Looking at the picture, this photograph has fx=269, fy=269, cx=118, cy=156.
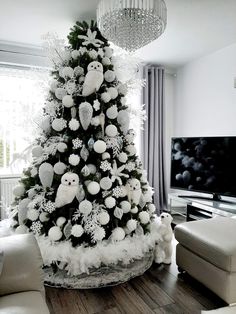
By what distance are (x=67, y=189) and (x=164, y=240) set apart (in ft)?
3.60

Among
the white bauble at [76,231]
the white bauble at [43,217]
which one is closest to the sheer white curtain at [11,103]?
the white bauble at [43,217]

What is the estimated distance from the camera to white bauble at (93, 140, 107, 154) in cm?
218

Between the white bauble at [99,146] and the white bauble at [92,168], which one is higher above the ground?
the white bauble at [99,146]

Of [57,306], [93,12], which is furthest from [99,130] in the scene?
[57,306]

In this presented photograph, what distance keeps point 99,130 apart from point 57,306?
54.0 inches

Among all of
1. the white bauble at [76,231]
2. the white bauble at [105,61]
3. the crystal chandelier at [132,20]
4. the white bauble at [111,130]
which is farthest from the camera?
the white bauble at [105,61]

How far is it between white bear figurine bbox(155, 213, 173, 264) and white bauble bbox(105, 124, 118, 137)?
3.14 feet

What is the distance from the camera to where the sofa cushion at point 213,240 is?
1.84 meters

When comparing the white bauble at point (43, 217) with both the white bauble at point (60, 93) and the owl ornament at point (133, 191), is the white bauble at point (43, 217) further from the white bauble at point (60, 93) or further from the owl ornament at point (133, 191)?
the white bauble at point (60, 93)

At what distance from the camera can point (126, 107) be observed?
A: 2494 millimetres

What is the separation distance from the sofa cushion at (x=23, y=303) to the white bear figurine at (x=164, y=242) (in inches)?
57.0

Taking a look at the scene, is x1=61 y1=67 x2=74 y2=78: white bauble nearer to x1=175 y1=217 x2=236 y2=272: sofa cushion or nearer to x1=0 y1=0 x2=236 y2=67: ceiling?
x1=0 y1=0 x2=236 y2=67: ceiling

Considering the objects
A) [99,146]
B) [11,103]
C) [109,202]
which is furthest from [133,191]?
[11,103]

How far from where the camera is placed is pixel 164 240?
2.54 m
